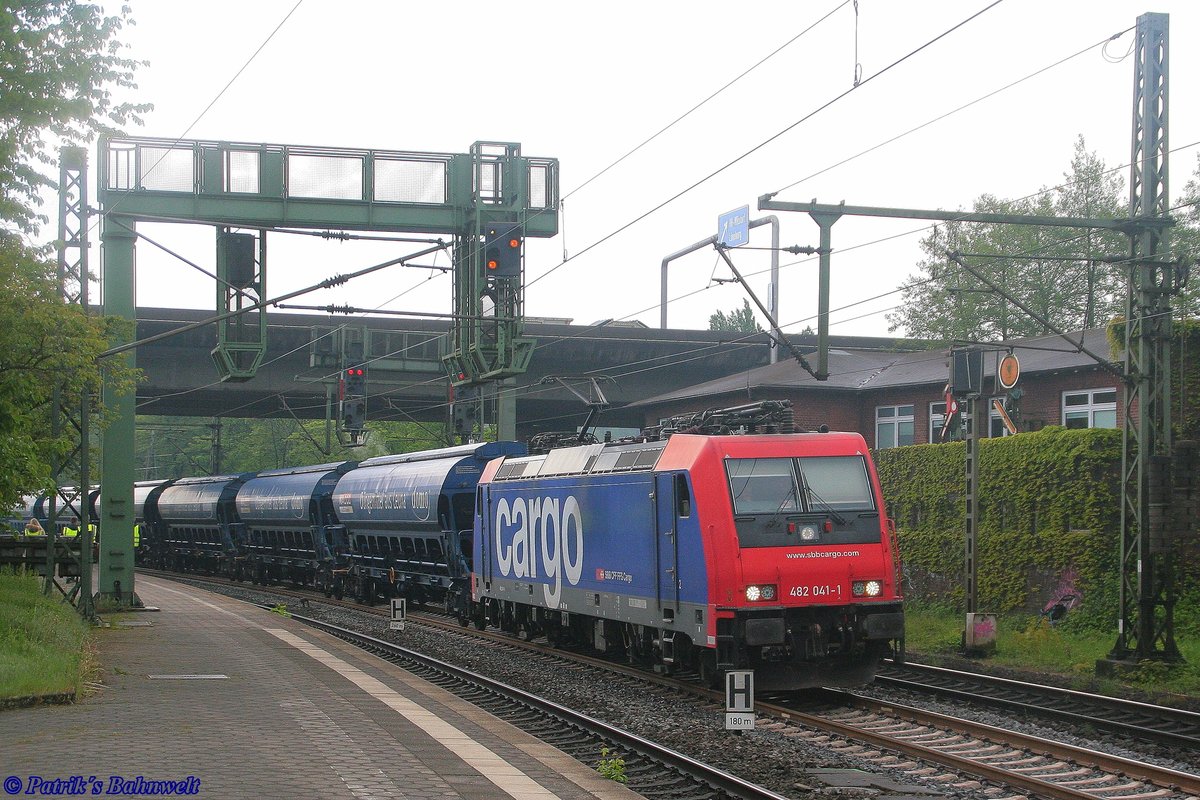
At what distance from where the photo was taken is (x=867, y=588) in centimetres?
1460

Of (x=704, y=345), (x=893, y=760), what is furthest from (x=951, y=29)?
(x=704, y=345)

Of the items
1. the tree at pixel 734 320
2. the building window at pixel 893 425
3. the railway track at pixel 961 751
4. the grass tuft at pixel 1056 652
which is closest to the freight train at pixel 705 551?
the railway track at pixel 961 751

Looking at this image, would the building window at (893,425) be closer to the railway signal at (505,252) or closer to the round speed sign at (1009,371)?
the round speed sign at (1009,371)

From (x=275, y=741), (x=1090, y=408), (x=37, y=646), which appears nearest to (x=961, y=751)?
(x=275, y=741)

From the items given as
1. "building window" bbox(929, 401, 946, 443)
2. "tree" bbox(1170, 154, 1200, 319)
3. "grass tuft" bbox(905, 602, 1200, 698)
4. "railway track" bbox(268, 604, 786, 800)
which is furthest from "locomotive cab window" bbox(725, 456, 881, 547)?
"tree" bbox(1170, 154, 1200, 319)

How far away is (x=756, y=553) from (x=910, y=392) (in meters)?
23.7

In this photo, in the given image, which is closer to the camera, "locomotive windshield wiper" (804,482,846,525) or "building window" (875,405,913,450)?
"locomotive windshield wiper" (804,482,846,525)

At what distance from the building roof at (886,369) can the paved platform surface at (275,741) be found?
65.6 ft

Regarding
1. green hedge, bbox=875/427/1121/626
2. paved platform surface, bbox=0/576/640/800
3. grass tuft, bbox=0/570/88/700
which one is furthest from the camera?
green hedge, bbox=875/427/1121/626

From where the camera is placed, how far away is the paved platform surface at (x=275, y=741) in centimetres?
894

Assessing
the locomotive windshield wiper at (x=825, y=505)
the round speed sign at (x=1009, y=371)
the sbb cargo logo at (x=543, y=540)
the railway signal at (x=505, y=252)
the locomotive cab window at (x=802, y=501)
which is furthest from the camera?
the round speed sign at (x=1009, y=371)

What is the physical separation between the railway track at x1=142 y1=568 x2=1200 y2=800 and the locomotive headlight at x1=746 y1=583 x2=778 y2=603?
3.84 feet

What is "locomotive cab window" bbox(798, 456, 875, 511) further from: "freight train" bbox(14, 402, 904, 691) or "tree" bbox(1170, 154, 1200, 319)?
"tree" bbox(1170, 154, 1200, 319)

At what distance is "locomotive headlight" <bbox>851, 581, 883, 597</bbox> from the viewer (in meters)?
14.5
